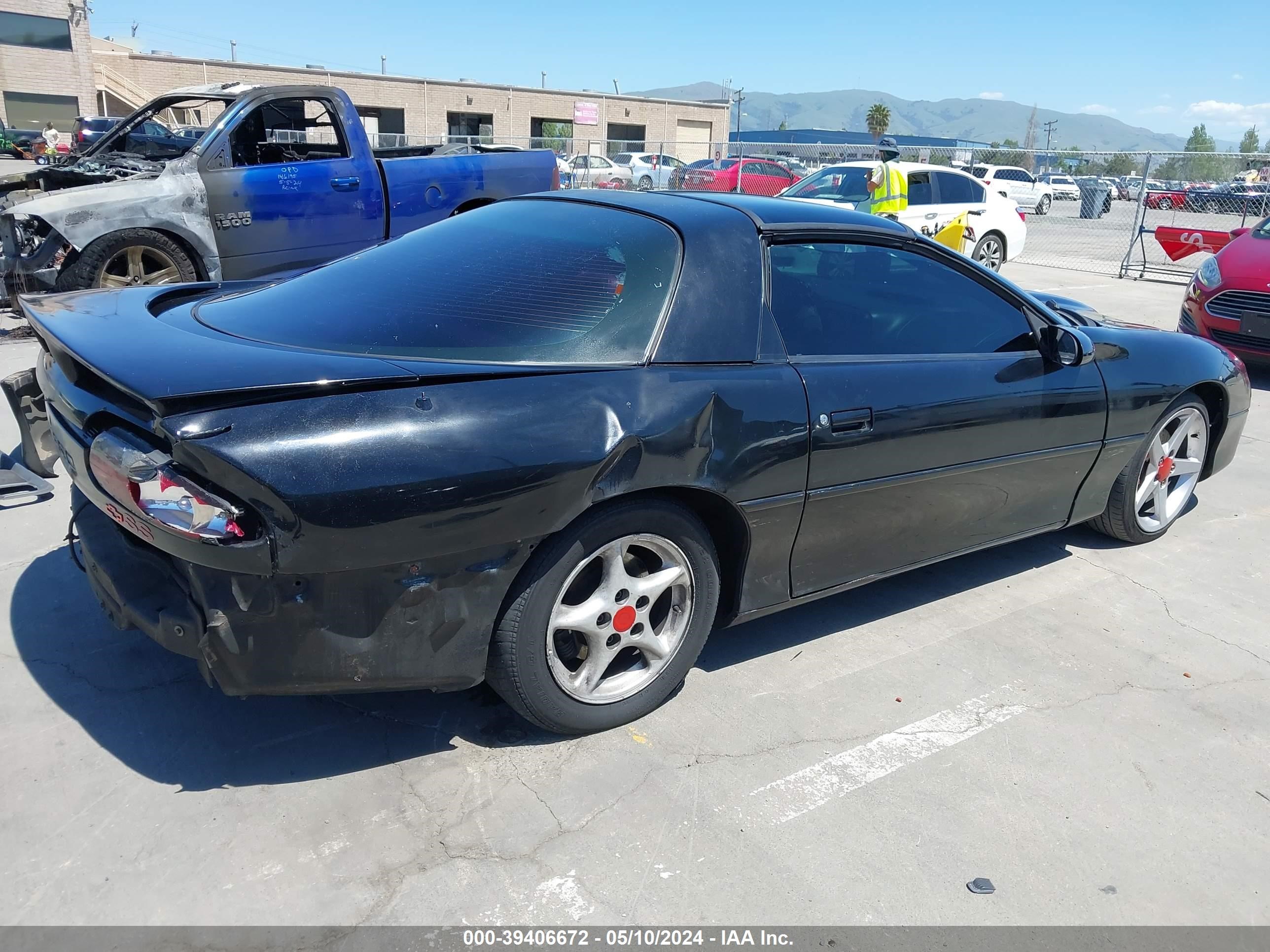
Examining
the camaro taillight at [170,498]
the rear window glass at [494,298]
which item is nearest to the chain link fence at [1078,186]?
the rear window glass at [494,298]

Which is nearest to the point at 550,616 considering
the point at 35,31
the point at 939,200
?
the point at 939,200

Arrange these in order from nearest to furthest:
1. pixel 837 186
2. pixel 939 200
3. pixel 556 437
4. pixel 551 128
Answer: pixel 556 437
pixel 837 186
pixel 939 200
pixel 551 128

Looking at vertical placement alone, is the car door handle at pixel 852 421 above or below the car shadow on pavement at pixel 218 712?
above

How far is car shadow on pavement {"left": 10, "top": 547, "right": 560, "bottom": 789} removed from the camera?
261cm

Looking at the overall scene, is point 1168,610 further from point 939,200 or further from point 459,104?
point 459,104

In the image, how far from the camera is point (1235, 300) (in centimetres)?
781

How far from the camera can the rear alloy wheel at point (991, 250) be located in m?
12.9

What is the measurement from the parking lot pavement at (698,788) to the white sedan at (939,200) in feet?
29.7

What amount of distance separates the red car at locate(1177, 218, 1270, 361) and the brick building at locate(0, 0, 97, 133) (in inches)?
1878

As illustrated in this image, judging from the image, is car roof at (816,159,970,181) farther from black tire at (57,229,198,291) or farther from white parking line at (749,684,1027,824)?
white parking line at (749,684,1027,824)

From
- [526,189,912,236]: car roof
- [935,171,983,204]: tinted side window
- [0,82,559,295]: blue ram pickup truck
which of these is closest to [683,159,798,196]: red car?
[935,171,983,204]: tinted side window

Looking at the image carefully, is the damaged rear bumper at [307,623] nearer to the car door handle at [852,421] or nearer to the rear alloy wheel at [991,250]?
the car door handle at [852,421]

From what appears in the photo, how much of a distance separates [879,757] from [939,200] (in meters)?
10.9

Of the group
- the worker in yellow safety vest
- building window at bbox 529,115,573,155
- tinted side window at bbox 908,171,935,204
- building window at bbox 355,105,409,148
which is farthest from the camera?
building window at bbox 529,115,573,155
